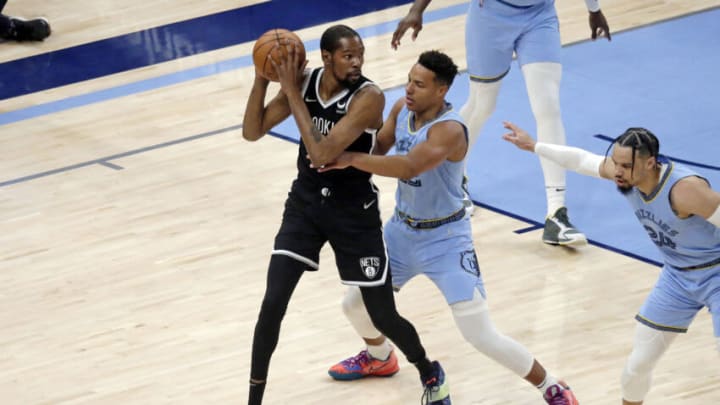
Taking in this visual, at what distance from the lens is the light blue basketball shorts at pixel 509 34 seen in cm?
649

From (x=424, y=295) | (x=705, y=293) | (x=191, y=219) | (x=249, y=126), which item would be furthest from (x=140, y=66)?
(x=705, y=293)

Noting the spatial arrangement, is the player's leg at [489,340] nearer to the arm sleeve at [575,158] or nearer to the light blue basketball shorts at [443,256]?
the light blue basketball shorts at [443,256]

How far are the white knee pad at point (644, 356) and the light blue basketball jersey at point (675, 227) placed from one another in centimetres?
25

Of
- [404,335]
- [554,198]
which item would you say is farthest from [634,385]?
[554,198]

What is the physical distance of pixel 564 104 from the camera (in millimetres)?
8602

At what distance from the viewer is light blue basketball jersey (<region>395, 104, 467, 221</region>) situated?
4.69m

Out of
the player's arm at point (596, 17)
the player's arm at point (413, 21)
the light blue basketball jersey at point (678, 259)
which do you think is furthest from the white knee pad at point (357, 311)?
the player's arm at point (596, 17)

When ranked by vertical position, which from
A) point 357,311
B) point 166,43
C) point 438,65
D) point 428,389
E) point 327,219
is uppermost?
point 438,65

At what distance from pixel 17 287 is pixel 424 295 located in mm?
2057

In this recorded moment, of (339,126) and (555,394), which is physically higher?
(339,126)

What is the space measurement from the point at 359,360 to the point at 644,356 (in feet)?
4.28

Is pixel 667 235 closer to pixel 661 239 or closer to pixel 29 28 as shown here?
pixel 661 239

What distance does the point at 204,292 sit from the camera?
6238 mm

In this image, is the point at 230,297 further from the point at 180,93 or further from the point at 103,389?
the point at 180,93
